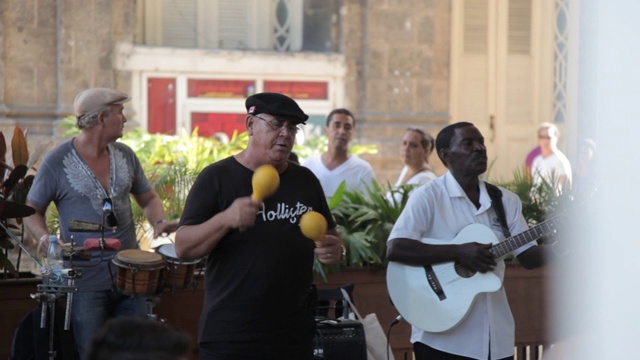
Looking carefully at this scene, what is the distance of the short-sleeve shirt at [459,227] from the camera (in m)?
4.93

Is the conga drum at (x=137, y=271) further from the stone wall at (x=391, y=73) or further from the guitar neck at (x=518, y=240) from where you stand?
the stone wall at (x=391, y=73)

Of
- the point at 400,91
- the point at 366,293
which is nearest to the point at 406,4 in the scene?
the point at 400,91

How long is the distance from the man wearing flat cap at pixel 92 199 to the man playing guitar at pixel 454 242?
57.8 inches

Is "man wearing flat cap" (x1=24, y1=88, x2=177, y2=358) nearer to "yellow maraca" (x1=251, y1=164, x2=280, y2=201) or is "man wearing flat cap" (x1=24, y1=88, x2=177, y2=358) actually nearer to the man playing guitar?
the man playing guitar

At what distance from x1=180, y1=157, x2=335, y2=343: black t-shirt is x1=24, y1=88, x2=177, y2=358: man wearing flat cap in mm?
1492

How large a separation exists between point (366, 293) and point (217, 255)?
291cm

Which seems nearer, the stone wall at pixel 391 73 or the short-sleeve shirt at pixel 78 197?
the short-sleeve shirt at pixel 78 197

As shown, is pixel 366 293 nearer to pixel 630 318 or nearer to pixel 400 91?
pixel 630 318

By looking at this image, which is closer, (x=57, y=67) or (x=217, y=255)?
(x=217, y=255)

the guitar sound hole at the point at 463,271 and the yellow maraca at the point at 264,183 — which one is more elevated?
the yellow maraca at the point at 264,183

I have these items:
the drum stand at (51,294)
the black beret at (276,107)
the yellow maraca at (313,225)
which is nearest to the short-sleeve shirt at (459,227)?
the black beret at (276,107)

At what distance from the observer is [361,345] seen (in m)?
5.53

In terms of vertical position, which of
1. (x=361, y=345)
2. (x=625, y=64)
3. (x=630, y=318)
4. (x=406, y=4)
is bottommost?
(x=361, y=345)

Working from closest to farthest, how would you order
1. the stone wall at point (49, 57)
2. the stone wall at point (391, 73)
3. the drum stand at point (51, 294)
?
1. the drum stand at point (51, 294)
2. the stone wall at point (49, 57)
3. the stone wall at point (391, 73)
